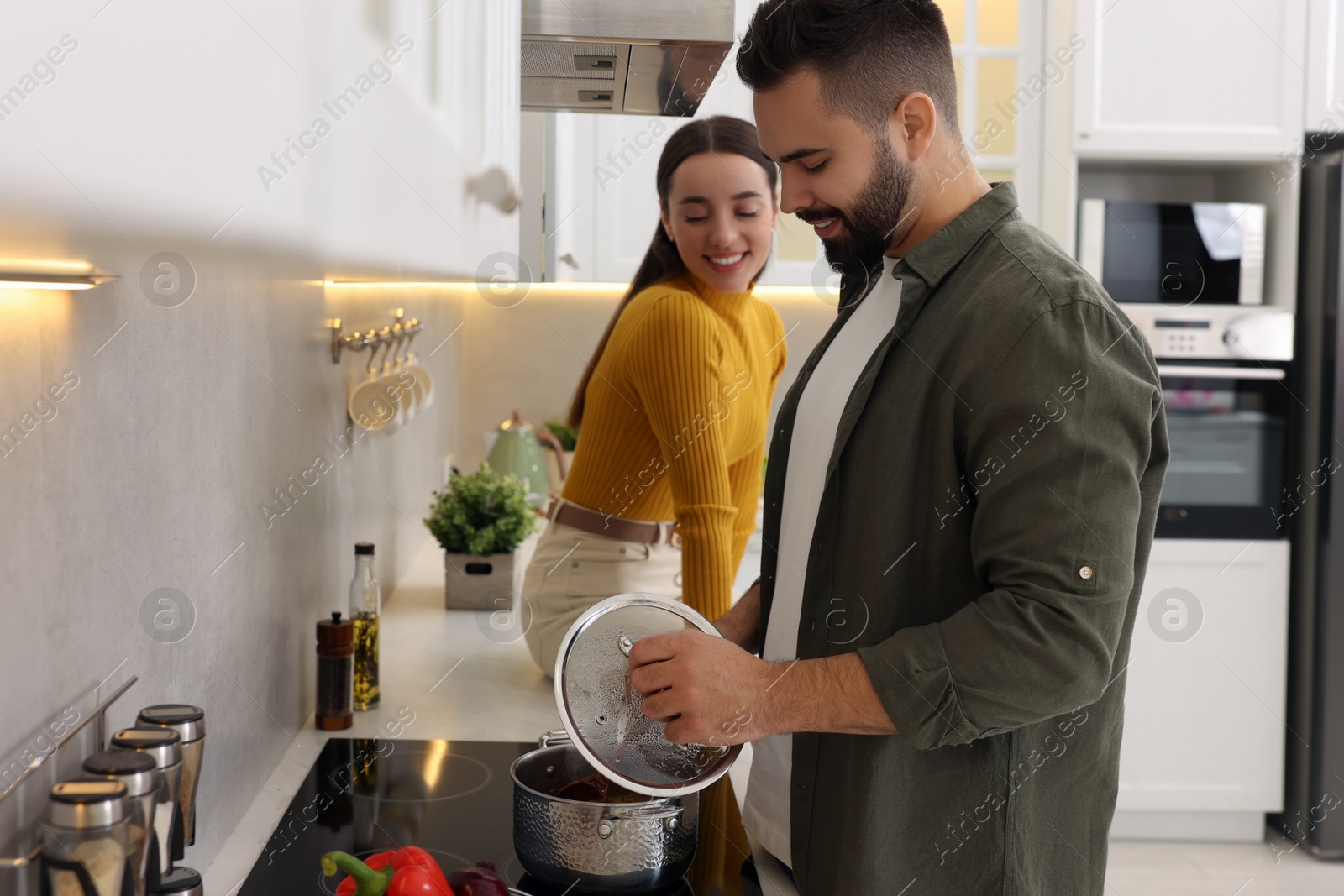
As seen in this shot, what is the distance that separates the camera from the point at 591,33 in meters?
1.03

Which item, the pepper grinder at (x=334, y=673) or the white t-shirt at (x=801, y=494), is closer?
the white t-shirt at (x=801, y=494)

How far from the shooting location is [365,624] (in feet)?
4.53

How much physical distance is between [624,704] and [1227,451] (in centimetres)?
209

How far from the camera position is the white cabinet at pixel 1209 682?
2.43m

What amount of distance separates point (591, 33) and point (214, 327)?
1.48 ft

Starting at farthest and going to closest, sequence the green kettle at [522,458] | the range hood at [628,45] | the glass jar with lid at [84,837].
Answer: the green kettle at [522,458] → the range hood at [628,45] → the glass jar with lid at [84,837]

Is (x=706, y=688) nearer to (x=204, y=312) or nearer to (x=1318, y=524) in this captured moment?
(x=204, y=312)

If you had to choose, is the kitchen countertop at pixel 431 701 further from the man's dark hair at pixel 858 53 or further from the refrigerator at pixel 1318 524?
the refrigerator at pixel 1318 524

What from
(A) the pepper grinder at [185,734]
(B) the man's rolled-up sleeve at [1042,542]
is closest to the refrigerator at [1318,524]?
(B) the man's rolled-up sleeve at [1042,542]

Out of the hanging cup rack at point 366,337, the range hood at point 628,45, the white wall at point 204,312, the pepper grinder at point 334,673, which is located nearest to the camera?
the white wall at point 204,312

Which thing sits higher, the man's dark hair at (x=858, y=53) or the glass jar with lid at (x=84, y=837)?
the man's dark hair at (x=858, y=53)

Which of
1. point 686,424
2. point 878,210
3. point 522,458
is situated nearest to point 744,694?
point 878,210

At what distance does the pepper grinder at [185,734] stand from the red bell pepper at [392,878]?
109 mm

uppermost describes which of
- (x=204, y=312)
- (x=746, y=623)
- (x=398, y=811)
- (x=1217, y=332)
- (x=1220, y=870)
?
(x=1217, y=332)
